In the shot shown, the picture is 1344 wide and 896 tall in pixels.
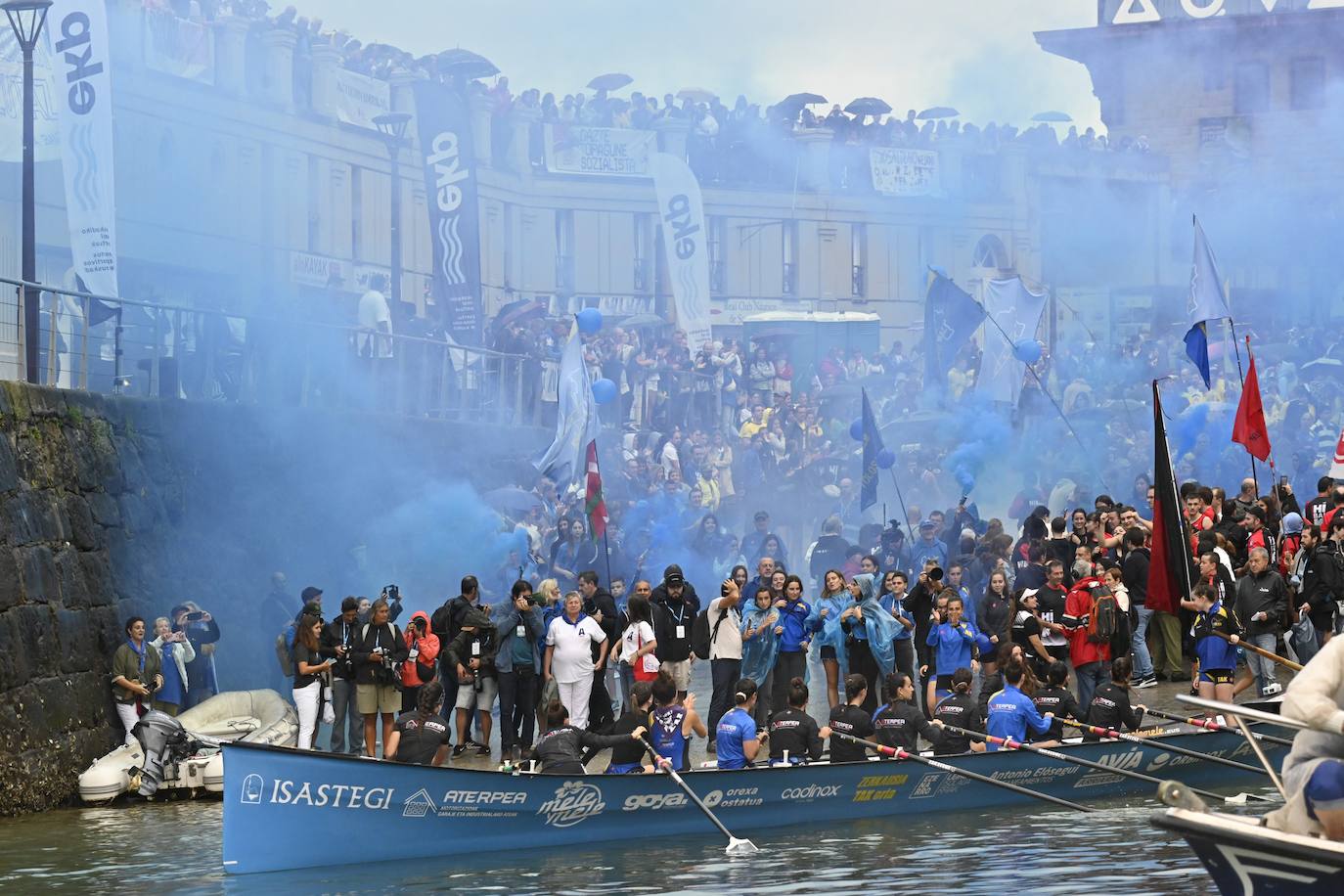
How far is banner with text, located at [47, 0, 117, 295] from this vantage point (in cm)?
2253

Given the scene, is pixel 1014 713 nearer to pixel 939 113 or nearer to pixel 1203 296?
pixel 1203 296

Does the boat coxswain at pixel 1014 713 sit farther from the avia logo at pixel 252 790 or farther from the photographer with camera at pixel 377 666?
the avia logo at pixel 252 790

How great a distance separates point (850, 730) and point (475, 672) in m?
4.35

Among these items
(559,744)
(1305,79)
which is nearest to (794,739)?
(559,744)

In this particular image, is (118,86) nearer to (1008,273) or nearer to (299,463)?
(299,463)

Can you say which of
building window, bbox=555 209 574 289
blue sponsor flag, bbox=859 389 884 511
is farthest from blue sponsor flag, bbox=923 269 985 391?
building window, bbox=555 209 574 289

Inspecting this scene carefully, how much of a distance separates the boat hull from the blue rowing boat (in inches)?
249

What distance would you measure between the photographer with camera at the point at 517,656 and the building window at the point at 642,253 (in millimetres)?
30505

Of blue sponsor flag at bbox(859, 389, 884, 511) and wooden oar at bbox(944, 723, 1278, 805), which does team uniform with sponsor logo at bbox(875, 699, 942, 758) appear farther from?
blue sponsor flag at bbox(859, 389, 884, 511)

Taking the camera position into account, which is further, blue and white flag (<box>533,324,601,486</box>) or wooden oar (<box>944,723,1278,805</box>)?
blue and white flag (<box>533,324,601,486</box>)

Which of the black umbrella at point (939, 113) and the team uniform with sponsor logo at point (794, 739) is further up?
the black umbrella at point (939, 113)

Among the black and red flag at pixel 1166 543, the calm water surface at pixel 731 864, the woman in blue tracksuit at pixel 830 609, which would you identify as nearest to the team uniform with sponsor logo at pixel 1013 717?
the calm water surface at pixel 731 864

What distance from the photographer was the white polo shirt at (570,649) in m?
19.9

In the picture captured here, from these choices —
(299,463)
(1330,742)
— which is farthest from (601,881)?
(299,463)
